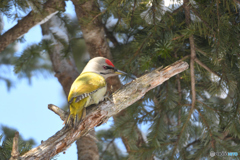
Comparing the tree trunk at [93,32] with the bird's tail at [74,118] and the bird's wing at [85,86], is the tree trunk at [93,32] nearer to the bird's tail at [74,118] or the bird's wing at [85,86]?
the bird's wing at [85,86]

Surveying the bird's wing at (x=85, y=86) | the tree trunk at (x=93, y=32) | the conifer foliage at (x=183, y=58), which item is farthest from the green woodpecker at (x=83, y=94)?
the tree trunk at (x=93, y=32)

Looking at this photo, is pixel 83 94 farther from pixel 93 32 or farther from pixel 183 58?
pixel 93 32

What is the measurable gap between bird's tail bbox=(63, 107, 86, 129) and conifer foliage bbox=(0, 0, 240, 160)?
842 millimetres

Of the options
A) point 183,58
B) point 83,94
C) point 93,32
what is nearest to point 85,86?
point 83,94

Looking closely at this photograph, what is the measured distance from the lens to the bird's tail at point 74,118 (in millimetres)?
2187

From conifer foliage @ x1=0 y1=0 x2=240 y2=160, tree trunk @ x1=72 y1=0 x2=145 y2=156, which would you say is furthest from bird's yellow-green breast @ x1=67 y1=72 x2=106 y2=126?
tree trunk @ x1=72 y1=0 x2=145 y2=156

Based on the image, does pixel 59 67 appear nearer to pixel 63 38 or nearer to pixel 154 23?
pixel 63 38

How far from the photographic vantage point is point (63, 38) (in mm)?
3822

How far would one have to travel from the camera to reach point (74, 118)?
7.24 feet

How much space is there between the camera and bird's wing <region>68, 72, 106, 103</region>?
220cm

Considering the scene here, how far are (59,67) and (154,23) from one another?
6.42 ft

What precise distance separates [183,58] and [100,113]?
1099 millimetres

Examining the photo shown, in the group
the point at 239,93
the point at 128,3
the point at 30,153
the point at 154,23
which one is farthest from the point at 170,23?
the point at 30,153

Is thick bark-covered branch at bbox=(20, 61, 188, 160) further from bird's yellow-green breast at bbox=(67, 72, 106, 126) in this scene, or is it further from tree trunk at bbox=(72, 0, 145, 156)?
tree trunk at bbox=(72, 0, 145, 156)
